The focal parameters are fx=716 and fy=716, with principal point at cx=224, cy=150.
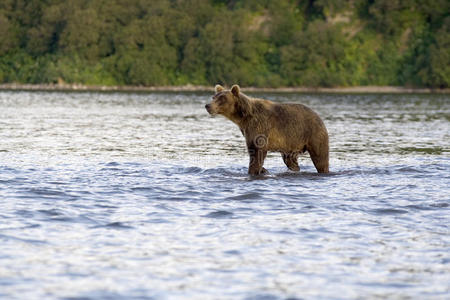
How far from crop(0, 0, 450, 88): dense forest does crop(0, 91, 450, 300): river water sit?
377ft

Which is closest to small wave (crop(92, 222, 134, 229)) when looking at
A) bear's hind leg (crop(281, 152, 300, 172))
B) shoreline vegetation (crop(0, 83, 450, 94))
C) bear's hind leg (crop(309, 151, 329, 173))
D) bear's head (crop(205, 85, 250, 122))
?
bear's head (crop(205, 85, 250, 122))

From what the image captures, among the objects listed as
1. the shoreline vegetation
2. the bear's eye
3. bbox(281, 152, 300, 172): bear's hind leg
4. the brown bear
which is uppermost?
the bear's eye

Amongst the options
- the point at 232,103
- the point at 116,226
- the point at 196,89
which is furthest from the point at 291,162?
the point at 196,89

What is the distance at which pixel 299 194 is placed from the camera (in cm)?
1312

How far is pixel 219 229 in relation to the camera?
1002cm

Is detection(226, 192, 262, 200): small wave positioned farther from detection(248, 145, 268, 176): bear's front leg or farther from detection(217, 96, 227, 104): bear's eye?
detection(217, 96, 227, 104): bear's eye

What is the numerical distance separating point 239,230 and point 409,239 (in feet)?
7.56

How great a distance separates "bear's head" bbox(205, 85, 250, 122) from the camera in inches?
631

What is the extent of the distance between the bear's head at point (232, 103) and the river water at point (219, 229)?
56.5 inches

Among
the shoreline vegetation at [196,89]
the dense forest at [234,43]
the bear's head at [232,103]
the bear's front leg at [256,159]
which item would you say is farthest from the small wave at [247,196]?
the dense forest at [234,43]

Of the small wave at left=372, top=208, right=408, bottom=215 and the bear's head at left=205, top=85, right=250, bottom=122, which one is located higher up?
the bear's head at left=205, top=85, right=250, bottom=122

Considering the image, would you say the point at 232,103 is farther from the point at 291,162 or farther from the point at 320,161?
the point at 320,161

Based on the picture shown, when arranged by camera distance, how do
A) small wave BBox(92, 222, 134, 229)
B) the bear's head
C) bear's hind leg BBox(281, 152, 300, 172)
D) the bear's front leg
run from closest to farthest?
small wave BBox(92, 222, 134, 229), the bear's front leg, the bear's head, bear's hind leg BBox(281, 152, 300, 172)

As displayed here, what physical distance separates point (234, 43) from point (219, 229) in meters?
131
